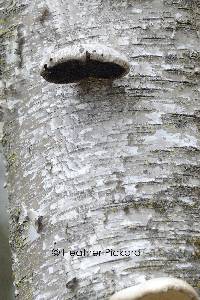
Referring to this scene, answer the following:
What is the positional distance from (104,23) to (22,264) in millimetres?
541

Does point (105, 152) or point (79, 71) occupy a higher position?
point (79, 71)

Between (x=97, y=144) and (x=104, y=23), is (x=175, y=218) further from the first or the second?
(x=104, y=23)

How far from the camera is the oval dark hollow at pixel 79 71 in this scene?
158 centimetres

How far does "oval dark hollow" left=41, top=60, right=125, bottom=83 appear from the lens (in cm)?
158

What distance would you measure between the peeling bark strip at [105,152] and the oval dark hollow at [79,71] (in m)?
0.02

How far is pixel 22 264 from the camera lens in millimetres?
1567

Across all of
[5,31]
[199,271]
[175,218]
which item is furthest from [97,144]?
[5,31]

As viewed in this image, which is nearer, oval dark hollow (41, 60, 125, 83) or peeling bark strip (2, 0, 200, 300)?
peeling bark strip (2, 0, 200, 300)

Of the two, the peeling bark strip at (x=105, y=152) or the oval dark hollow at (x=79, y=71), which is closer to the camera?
the peeling bark strip at (x=105, y=152)

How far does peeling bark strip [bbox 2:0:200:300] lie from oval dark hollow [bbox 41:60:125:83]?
24 mm

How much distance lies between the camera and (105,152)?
5.08 feet

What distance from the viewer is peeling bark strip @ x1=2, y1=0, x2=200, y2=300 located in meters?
1.44

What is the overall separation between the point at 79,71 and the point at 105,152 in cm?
18

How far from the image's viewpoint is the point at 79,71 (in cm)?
161
